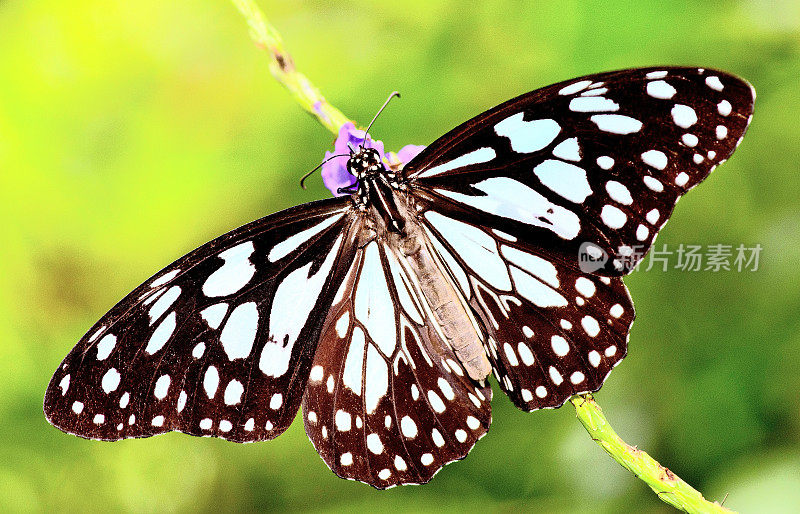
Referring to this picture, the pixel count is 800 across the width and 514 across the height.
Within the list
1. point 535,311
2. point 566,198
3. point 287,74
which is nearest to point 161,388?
point 287,74

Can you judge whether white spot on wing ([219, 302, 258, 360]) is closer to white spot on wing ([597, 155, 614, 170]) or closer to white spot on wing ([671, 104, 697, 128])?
white spot on wing ([597, 155, 614, 170])

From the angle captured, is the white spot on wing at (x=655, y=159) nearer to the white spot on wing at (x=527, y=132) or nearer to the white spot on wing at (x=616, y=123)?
the white spot on wing at (x=616, y=123)

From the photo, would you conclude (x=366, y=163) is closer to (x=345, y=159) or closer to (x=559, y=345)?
(x=345, y=159)

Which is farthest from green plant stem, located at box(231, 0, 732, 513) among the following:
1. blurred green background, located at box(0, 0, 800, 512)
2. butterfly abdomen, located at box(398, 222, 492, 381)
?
blurred green background, located at box(0, 0, 800, 512)

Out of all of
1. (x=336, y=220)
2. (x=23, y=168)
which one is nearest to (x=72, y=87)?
(x=23, y=168)

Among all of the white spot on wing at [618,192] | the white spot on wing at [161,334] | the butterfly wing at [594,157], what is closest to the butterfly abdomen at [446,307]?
the butterfly wing at [594,157]

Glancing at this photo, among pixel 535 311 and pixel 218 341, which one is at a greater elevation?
pixel 218 341

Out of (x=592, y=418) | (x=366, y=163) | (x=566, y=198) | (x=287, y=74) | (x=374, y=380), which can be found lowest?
(x=592, y=418)
